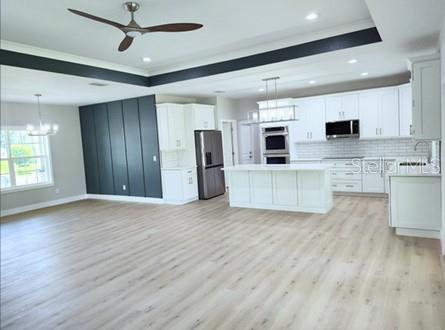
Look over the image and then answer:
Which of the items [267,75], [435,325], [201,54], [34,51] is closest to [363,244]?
[435,325]

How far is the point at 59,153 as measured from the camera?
8641 mm

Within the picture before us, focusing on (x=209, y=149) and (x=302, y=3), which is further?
(x=209, y=149)

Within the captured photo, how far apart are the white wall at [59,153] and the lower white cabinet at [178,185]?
124 inches

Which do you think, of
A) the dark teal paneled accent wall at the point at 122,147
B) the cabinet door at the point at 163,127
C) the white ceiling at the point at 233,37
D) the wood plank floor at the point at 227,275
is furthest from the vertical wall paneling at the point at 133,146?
the wood plank floor at the point at 227,275

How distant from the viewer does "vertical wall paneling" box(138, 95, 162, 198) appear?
298 inches

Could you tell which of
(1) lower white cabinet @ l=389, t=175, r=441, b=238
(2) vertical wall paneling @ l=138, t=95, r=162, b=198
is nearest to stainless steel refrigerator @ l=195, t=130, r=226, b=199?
(2) vertical wall paneling @ l=138, t=95, r=162, b=198

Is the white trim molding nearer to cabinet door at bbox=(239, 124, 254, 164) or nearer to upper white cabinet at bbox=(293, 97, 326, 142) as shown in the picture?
cabinet door at bbox=(239, 124, 254, 164)

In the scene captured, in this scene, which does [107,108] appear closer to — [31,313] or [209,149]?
[209,149]

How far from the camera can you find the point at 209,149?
805 centimetres

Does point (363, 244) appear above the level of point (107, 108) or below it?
below

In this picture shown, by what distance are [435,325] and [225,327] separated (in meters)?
1.57

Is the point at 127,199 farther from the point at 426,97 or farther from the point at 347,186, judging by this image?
the point at 426,97

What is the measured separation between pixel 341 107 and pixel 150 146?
4771mm

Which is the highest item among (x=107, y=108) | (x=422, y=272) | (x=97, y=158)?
(x=107, y=108)
